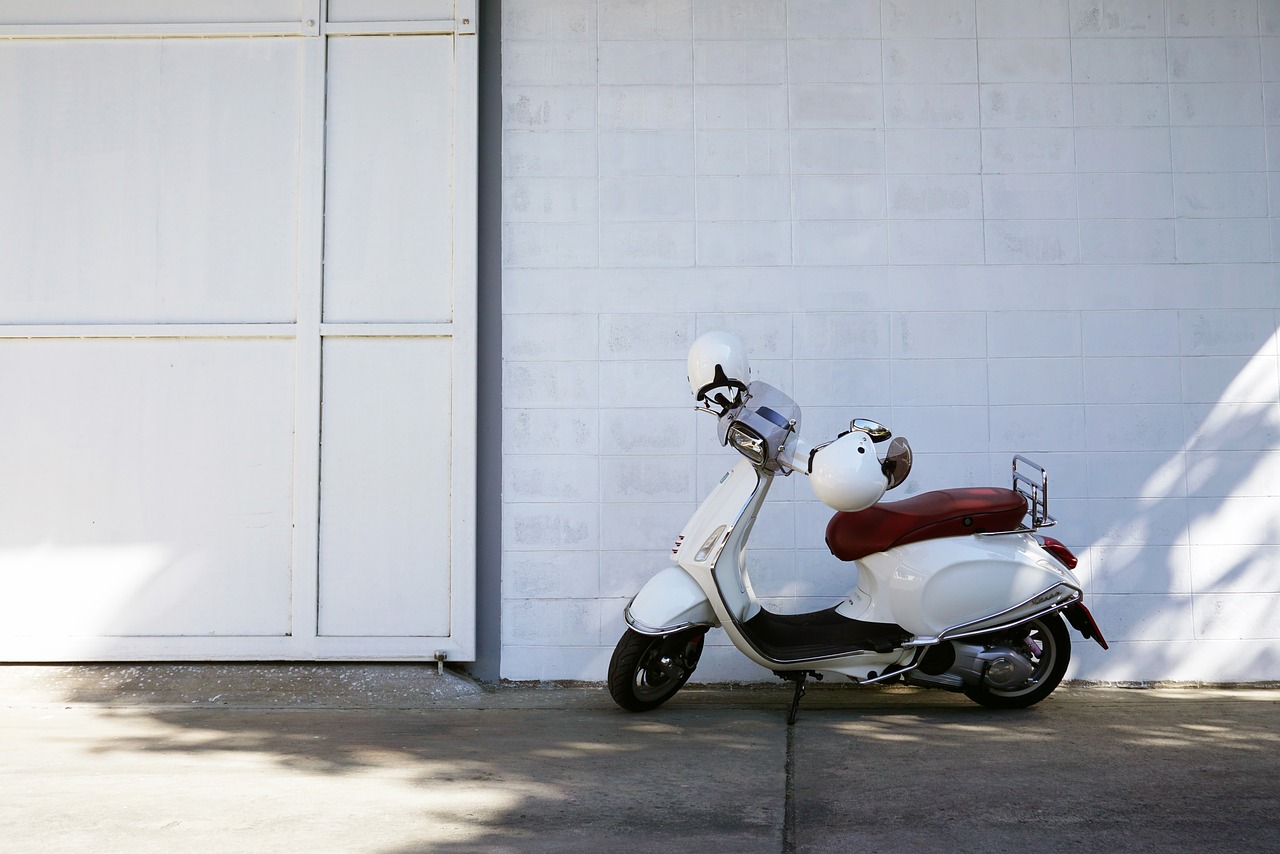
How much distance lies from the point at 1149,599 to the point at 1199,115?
2168 millimetres

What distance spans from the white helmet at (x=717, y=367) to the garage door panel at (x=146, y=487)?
1968 mm

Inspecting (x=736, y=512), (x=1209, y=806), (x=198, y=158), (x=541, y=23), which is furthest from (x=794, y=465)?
(x=198, y=158)

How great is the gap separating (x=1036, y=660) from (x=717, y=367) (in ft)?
5.45

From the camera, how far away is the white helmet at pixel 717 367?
3.86m

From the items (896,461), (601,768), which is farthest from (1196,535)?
(601,768)

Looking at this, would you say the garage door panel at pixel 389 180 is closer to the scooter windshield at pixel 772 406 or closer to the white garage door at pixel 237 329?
the white garage door at pixel 237 329

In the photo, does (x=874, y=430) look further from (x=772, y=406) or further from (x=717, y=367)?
(x=717, y=367)

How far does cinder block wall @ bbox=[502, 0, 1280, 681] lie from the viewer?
15.2 feet

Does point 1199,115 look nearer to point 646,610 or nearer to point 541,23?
point 541,23

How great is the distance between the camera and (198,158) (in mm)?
4824

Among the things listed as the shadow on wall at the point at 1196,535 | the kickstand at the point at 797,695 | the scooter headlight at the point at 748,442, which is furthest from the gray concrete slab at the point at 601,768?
the scooter headlight at the point at 748,442

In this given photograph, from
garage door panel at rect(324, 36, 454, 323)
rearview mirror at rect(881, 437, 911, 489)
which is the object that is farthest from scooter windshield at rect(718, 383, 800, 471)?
garage door panel at rect(324, 36, 454, 323)

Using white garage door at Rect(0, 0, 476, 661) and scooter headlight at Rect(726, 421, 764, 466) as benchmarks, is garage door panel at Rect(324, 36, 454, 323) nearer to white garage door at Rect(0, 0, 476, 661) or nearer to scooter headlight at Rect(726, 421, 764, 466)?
white garage door at Rect(0, 0, 476, 661)

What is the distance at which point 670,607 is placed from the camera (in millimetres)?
3770
